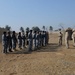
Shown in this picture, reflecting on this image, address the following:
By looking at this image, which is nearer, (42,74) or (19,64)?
(42,74)

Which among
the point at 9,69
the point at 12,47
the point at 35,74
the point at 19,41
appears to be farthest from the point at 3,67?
the point at 19,41

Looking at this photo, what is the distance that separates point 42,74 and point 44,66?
1.57 meters

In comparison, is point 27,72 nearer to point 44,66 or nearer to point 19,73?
point 19,73

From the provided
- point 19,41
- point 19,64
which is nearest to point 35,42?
point 19,41

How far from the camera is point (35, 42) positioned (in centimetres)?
2188

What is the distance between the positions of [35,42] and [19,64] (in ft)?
28.4

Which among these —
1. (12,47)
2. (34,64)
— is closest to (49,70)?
(34,64)

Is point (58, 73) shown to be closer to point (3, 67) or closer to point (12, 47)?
point (3, 67)

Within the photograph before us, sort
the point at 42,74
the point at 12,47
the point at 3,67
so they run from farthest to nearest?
the point at 12,47, the point at 3,67, the point at 42,74

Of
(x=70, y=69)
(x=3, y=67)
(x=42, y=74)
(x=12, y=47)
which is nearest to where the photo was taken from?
(x=42, y=74)

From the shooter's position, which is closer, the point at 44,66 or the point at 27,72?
the point at 27,72

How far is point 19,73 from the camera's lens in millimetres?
11180

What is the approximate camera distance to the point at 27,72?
37.1 feet

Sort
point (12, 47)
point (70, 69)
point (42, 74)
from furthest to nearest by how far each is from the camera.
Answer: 1. point (12, 47)
2. point (70, 69)
3. point (42, 74)
